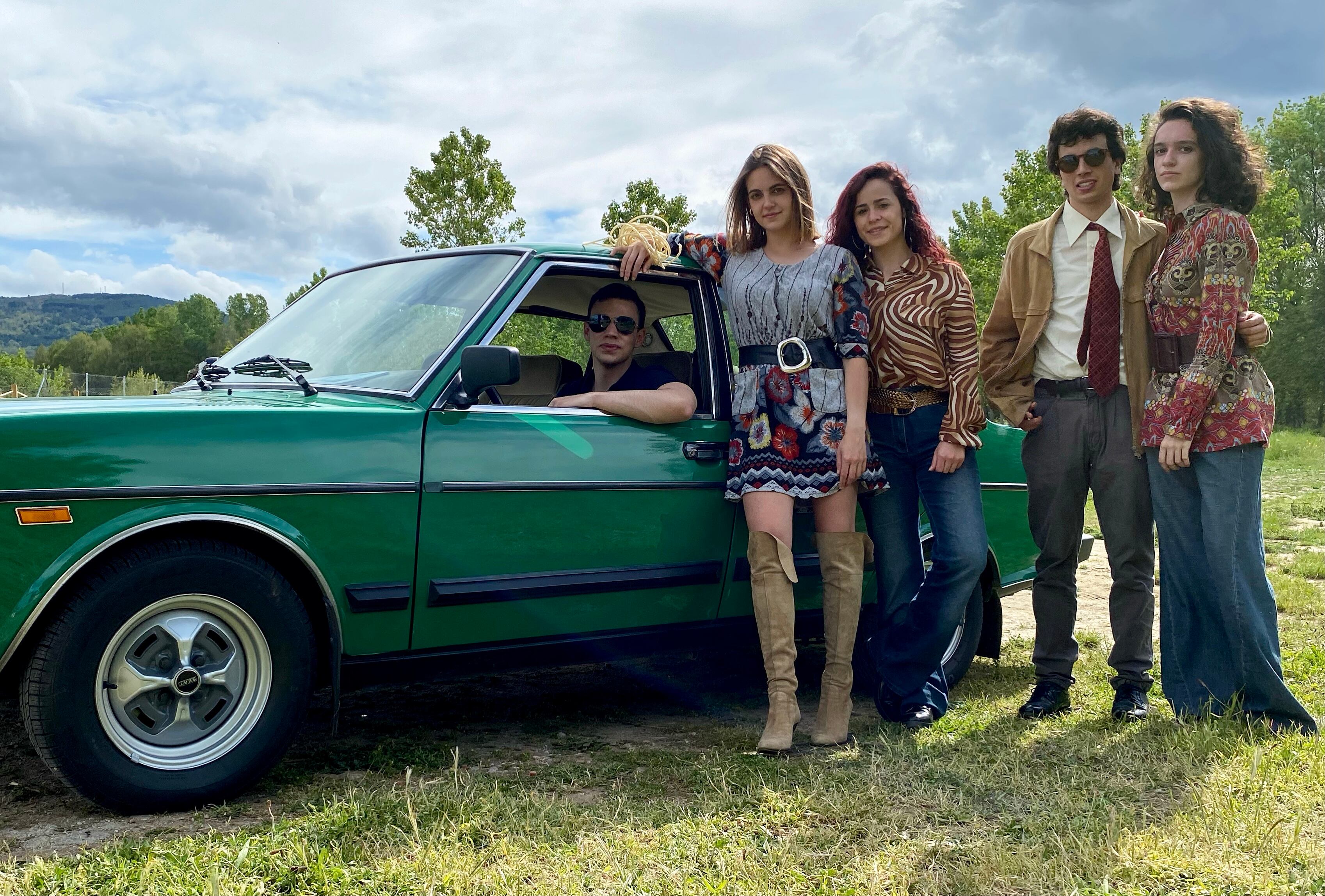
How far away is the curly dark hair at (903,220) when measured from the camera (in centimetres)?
435

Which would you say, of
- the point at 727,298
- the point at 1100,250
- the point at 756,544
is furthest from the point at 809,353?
the point at 1100,250

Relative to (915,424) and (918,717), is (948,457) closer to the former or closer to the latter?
(915,424)

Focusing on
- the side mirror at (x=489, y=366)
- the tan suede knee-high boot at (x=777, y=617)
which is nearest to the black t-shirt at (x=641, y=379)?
the side mirror at (x=489, y=366)

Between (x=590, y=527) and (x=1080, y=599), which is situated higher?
(x=590, y=527)

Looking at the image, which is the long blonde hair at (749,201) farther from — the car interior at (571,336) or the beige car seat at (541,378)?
the beige car seat at (541,378)

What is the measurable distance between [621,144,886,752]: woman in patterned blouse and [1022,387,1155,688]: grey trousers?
846mm

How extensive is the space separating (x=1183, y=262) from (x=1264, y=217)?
3098 centimetres

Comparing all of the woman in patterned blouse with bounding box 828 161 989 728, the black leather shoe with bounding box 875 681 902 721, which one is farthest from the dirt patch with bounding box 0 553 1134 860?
the woman in patterned blouse with bounding box 828 161 989 728

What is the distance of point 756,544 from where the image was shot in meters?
4.06

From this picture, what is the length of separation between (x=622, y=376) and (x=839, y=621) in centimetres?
124

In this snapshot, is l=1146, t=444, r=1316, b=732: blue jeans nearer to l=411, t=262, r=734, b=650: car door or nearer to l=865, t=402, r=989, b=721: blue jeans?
l=865, t=402, r=989, b=721: blue jeans

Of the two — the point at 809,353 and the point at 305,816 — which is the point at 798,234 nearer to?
the point at 809,353

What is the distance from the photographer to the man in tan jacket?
4387mm

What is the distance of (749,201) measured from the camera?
4207 millimetres
